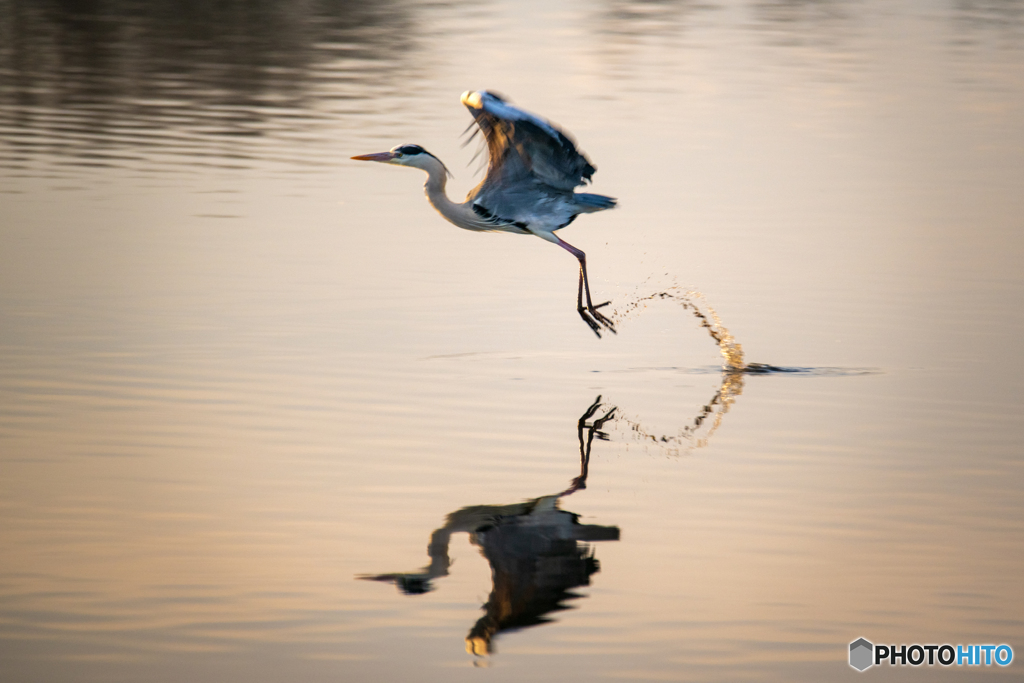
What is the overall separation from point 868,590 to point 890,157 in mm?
12759

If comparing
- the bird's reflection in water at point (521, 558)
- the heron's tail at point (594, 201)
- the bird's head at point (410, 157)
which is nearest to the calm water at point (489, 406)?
the bird's reflection in water at point (521, 558)

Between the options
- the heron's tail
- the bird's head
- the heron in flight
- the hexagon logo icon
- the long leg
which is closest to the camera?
the hexagon logo icon

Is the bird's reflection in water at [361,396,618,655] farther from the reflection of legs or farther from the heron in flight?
the heron in flight

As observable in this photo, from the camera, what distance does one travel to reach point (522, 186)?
1020cm

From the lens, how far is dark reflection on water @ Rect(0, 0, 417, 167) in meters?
17.8

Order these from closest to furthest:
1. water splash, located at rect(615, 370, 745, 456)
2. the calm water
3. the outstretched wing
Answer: the calm water < water splash, located at rect(615, 370, 745, 456) < the outstretched wing

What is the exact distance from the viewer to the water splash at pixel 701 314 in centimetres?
982

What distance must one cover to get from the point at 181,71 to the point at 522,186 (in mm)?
14875

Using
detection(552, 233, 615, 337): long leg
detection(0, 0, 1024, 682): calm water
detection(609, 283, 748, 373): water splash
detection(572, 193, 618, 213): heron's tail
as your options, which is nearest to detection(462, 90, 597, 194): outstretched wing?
detection(572, 193, 618, 213): heron's tail

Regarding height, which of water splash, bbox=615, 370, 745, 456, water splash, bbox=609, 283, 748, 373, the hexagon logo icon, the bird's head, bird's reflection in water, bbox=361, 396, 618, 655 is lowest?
the hexagon logo icon

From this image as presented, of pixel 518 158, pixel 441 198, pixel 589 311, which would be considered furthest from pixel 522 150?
pixel 589 311

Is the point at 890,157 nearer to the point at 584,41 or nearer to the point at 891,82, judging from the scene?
the point at 891,82

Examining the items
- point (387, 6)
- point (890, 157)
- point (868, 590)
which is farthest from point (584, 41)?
point (868, 590)

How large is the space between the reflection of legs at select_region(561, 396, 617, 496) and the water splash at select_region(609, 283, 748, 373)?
1.34 metres
